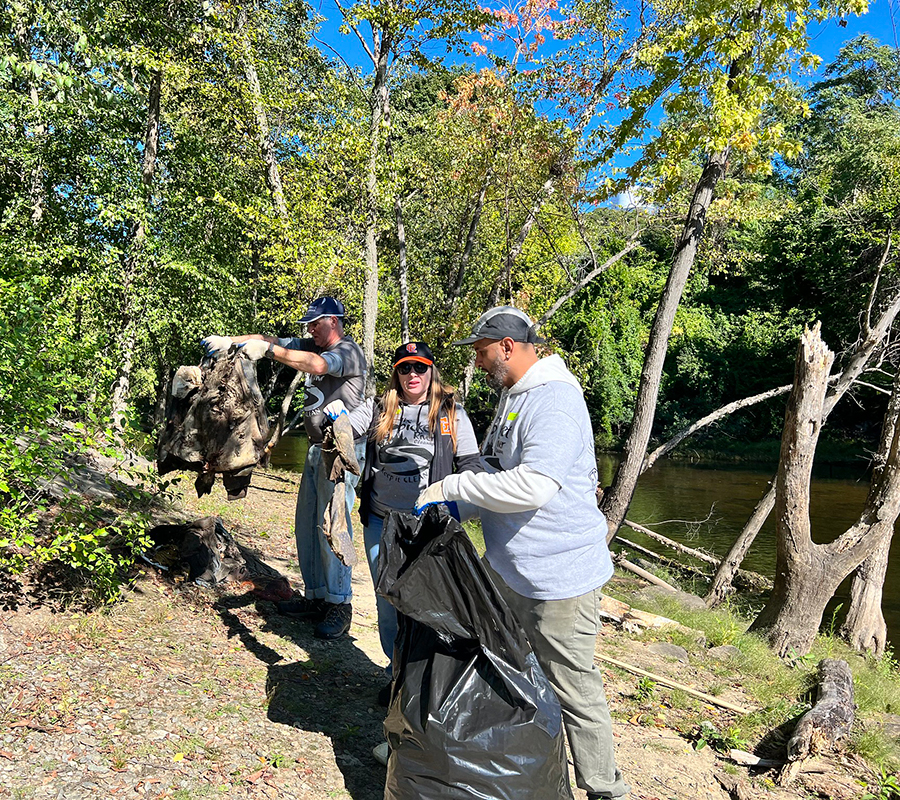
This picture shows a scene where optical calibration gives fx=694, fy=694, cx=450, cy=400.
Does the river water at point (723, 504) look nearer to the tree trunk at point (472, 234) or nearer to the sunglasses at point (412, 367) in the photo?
the tree trunk at point (472, 234)

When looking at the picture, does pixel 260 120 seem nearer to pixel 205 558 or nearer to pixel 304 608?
pixel 205 558

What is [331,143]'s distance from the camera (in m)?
10.4

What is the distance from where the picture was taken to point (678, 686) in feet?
14.9

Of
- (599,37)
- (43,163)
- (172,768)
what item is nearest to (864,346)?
(599,37)

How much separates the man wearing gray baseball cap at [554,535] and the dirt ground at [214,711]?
0.94 metres

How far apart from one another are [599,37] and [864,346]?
5.79 metres

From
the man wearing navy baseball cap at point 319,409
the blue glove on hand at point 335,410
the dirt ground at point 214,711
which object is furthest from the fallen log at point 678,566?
the blue glove on hand at point 335,410

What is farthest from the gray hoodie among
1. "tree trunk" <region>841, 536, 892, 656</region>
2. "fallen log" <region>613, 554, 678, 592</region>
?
"tree trunk" <region>841, 536, 892, 656</region>

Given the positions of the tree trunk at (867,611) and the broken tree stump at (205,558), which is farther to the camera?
the tree trunk at (867,611)

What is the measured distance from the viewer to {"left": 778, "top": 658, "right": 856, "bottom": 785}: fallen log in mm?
3748

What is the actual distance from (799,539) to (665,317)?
257 centimetres

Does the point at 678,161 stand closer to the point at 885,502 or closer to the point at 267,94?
the point at 885,502

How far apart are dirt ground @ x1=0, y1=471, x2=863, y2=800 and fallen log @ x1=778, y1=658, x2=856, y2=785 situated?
5.5 inches

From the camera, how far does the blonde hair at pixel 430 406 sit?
3.54m
